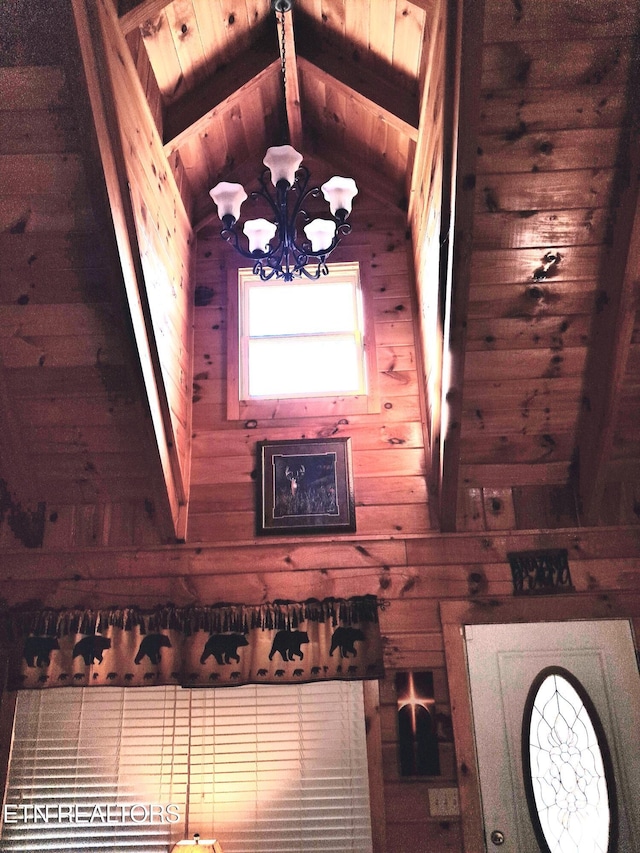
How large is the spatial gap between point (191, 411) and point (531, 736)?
Result: 2383mm

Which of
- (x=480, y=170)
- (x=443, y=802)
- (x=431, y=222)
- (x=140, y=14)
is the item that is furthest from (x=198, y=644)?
(x=140, y=14)

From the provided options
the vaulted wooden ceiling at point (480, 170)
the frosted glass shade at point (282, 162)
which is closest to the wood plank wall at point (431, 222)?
the vaulted wooden ceiling at point (480, 170)

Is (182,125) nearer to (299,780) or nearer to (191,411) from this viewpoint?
(191,411)

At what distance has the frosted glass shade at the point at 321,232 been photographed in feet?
10.0

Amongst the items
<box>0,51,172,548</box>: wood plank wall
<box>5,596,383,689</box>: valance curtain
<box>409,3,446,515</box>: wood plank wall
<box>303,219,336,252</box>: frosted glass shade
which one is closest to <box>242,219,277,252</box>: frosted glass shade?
<box>303,219,336,252</box>: frosted glass shade

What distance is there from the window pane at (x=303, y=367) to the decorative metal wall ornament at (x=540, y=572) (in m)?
1.27

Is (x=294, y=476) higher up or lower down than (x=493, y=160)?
lower down

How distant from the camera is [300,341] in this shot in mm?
3945

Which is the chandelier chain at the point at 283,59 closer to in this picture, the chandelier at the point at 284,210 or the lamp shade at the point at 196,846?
the chandelier at the point at 284,210

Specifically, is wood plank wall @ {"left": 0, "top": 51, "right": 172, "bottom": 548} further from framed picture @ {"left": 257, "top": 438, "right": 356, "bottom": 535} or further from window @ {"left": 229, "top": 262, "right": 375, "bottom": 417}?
window @ {"left": 229, "top": 262, "right": 375, "bottom": 417}

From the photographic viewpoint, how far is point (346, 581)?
3.42 meters

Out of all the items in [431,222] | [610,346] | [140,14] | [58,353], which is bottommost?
[610,346]

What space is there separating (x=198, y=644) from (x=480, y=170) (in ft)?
8.27

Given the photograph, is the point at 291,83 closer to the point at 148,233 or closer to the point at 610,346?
the point at 148,233
